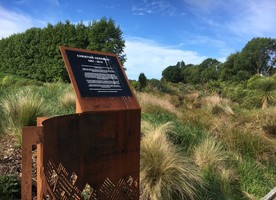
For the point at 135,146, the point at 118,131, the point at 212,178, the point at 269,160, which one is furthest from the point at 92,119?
the point at 269,160

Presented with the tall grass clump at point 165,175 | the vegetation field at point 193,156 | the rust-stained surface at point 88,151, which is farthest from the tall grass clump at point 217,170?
the rust-stained surface at point 88,151

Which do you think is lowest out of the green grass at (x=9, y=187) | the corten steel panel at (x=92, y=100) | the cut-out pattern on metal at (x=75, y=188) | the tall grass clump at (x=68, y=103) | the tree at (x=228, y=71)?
the green grass at (x=9, y=187)

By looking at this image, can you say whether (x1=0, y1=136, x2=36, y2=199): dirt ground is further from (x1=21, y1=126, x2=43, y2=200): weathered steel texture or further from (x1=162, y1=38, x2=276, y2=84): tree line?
(x1=162, y1=38, x2=276, y2=84): tree line

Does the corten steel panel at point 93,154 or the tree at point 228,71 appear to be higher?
the tree at point 228,71

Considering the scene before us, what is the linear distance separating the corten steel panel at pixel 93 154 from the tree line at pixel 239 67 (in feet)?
201

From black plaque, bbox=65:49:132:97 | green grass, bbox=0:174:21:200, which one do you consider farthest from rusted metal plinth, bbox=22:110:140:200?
green grass, bbox=0:174:21:200

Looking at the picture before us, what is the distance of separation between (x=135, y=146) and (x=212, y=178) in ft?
9.56

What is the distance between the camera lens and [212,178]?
21.2 ft

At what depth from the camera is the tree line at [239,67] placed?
2645 inches

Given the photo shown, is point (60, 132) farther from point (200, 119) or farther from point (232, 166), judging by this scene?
point (200, 119)

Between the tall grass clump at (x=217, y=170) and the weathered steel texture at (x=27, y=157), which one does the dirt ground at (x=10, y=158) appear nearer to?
the weathered steel texture at (x=27, y=157)

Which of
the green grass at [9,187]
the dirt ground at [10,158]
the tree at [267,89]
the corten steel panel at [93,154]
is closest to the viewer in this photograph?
the corten steel panel at [93,154]

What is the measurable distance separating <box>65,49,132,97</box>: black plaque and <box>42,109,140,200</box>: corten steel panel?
0.26m

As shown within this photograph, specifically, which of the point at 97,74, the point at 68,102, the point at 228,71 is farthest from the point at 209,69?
the point at 97,74
